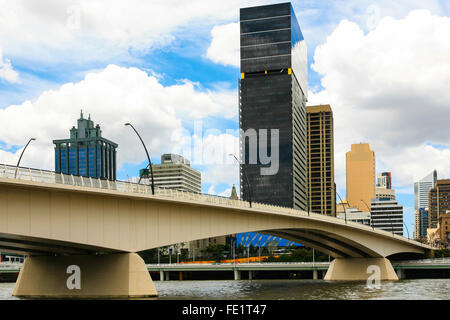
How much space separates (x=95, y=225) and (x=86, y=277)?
6.45 m

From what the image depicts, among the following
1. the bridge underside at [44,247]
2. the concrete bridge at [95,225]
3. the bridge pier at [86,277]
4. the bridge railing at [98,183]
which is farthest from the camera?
the bridge pier at [86,277]

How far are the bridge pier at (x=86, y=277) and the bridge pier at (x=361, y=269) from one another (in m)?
47.5

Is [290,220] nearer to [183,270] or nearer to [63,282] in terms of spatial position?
[63,282]

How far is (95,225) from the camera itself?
1564 inches

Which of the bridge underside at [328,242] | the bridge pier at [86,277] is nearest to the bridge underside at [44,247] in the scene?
the bridge pier at [86,277]

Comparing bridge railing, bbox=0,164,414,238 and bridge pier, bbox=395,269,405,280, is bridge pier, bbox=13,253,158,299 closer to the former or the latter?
bridge railing, bbox=0,164,414,238

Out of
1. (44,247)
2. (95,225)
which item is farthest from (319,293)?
(44,247)

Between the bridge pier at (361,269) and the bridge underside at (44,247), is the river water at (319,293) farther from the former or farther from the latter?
the bridge pier at (361,269)

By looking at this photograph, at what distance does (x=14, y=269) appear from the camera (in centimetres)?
10919

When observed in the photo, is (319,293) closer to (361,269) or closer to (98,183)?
(98,183)

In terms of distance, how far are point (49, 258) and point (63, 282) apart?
357 centimetres

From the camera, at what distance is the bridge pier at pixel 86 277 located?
42.1 m

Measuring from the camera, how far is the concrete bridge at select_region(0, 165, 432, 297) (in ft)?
117

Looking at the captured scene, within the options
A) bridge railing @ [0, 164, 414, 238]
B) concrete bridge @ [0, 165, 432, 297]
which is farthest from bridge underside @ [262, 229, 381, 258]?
bridge railing @ [0, 164, 414, 238]
